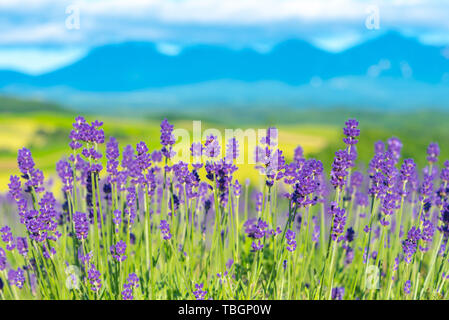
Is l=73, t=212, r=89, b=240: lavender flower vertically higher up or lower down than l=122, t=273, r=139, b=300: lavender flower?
higher up

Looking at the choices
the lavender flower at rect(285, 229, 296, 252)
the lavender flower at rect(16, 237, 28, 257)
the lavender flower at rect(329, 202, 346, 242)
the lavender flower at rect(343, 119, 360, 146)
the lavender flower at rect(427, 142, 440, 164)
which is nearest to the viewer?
the lavender flower at rect(329, 202, 346, 242)

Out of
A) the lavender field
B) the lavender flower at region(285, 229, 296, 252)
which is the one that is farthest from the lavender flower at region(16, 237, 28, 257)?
the lavender flower at region(285, 229, 296, 252)

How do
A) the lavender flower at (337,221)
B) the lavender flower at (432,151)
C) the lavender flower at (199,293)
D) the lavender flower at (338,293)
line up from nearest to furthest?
the lavender flower at (337,221)
the lavender flower at (199,293)
the lavender flower at (338,293)
the lavender flower at (432,151)

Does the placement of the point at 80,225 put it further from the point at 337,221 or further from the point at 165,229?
the point at 337,221

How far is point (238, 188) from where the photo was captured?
10.7ft

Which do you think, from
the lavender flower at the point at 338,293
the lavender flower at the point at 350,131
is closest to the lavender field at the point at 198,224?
the lavender flower at the point at 350,131

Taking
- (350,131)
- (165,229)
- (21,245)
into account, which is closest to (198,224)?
(165,229)

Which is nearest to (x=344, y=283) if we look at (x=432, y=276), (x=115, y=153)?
(x=432, y=276)

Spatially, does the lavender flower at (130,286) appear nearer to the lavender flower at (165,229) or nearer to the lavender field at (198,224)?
the lavender field at (198,224)

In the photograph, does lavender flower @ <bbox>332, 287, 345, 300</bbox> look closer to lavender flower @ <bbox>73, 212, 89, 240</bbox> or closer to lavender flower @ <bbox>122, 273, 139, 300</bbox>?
lavender flower @ <bbox>122, 273, 139, 300</bbox>

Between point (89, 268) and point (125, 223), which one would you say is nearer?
point (89, 268)

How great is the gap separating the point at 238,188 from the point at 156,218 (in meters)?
0.98

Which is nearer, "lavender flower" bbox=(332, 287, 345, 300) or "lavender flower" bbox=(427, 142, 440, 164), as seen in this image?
"lavender flower" bbox=(332, 287, 345, 300)
